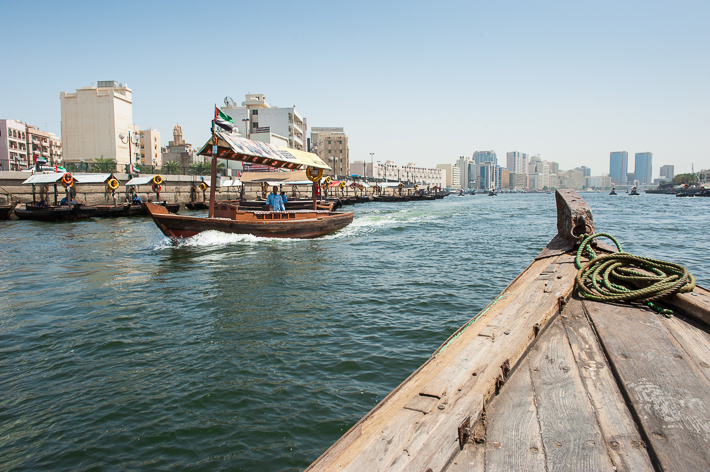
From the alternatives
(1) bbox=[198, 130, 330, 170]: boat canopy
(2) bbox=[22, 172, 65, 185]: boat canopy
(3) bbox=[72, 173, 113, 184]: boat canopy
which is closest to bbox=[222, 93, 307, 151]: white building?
(3) bbox=[72, 173, 113, 184]: boat canopy

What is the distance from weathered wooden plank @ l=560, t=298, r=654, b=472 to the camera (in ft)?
5.79

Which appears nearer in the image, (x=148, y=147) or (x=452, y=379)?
(x=452, y=379)

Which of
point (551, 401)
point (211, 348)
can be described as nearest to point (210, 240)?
point (211, 348)

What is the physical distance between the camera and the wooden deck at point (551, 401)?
5.74ft

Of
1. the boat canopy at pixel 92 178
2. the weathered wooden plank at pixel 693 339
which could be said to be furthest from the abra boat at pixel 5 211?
the weathered wooden plank at pixel 693 339

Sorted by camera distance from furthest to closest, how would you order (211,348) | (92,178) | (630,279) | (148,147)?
1. (148,147)
2. (92,178)
3. (211,348)
4. (630,279)

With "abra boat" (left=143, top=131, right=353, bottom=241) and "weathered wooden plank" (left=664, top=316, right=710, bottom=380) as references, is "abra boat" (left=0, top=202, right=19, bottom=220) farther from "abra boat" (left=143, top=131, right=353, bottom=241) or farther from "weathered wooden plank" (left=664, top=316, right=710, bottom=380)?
"weathered wooden plank" (left=664, top=316, right=710, bottom=380)

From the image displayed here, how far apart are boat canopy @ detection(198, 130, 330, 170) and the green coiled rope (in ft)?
43.3

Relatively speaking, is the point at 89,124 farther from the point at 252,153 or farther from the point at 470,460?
the point at 470,460

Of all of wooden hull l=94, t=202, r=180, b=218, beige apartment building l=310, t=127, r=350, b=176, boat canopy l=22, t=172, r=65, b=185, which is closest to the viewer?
wooden hull l=94, t=202, r=180, b=218

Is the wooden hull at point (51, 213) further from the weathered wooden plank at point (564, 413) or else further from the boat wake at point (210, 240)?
the weathered wooden plank at point (564, 413)

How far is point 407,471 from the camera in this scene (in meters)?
1.60

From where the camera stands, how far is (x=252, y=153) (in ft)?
51.8

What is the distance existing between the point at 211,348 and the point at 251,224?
10474 millimetres
